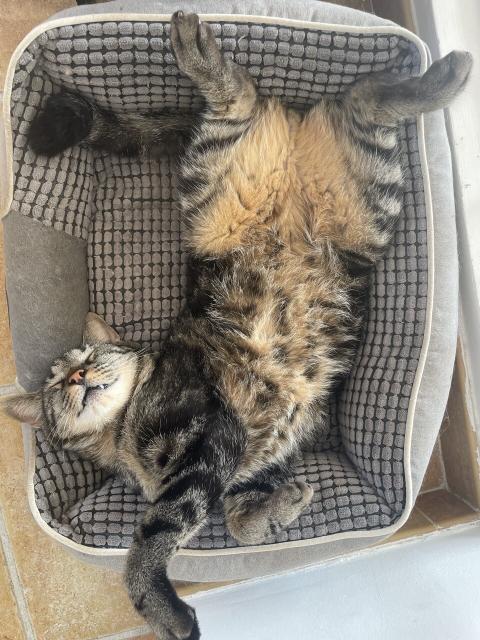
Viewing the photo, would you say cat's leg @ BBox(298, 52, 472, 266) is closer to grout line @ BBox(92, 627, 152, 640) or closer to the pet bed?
the pet bed

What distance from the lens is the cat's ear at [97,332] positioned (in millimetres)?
1725

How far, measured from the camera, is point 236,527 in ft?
4.91

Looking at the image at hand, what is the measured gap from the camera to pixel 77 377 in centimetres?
151

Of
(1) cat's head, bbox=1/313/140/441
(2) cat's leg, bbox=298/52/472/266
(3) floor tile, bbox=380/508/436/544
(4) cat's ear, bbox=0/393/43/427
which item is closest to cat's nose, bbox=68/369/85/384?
(1) cat's head, bbox=1/313/140/441

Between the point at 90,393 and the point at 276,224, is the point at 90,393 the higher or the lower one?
the lower one

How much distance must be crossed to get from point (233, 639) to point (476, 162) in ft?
5.46

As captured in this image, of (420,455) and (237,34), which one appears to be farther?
(420,455)

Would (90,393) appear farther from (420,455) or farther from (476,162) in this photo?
(476,162)

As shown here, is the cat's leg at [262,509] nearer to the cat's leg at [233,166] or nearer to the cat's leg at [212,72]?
the cat's leg at [233,166]

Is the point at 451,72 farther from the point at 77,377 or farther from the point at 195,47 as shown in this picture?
the point at 77,377

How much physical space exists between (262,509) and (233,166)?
974 millimetres

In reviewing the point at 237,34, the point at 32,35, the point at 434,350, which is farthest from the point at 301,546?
the point at 32,35

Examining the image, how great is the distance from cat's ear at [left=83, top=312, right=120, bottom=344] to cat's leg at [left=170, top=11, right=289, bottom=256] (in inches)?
16.8

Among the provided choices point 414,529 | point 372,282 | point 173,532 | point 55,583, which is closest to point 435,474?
point 414,529
